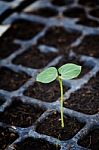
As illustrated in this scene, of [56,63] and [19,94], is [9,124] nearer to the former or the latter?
[19,94]

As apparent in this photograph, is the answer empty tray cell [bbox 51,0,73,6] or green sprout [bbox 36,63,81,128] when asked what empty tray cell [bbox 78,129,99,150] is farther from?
empty tray cell [bbox 51,0,73,6]

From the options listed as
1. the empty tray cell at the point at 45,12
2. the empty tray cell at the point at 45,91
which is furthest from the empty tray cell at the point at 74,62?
the empty tray cell at the point at 45,12

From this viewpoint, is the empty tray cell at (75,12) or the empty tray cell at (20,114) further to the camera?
the empty tray cell at (75,12)

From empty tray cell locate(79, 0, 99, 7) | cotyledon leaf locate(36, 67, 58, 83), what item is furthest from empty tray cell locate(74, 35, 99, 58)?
cotyledon leaf locate(36, 67, 58, 83)

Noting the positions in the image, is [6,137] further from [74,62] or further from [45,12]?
[45,12]

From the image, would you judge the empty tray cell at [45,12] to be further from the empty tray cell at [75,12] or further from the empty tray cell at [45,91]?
the empty tray cell at [45,91]

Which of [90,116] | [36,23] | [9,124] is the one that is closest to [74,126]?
[90,116]
